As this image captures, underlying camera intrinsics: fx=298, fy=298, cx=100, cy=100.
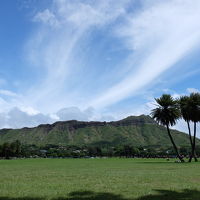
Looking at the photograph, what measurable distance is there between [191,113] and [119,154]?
442 feet

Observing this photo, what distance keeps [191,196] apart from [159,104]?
48.2 meters

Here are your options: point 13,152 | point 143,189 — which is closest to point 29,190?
point 143,189

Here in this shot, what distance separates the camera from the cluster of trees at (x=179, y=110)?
5809cm

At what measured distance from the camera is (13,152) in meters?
151

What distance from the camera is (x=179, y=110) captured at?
197 ft

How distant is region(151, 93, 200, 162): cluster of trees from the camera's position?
191ft

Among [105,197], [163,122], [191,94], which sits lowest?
[105,197]

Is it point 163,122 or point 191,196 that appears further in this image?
point 163,122

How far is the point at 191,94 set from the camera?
58.6 meters

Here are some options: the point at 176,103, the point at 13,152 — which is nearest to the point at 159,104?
the point at 176,103

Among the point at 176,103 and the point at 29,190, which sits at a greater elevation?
the point at 176,103

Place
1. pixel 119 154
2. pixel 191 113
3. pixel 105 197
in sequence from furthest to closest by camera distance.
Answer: pixel 119 154
pixel 191 113
pixel 105 197

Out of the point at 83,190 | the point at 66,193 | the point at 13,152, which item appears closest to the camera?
the point at 66,193

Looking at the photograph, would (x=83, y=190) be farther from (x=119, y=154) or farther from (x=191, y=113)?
(x=119, y=154)
